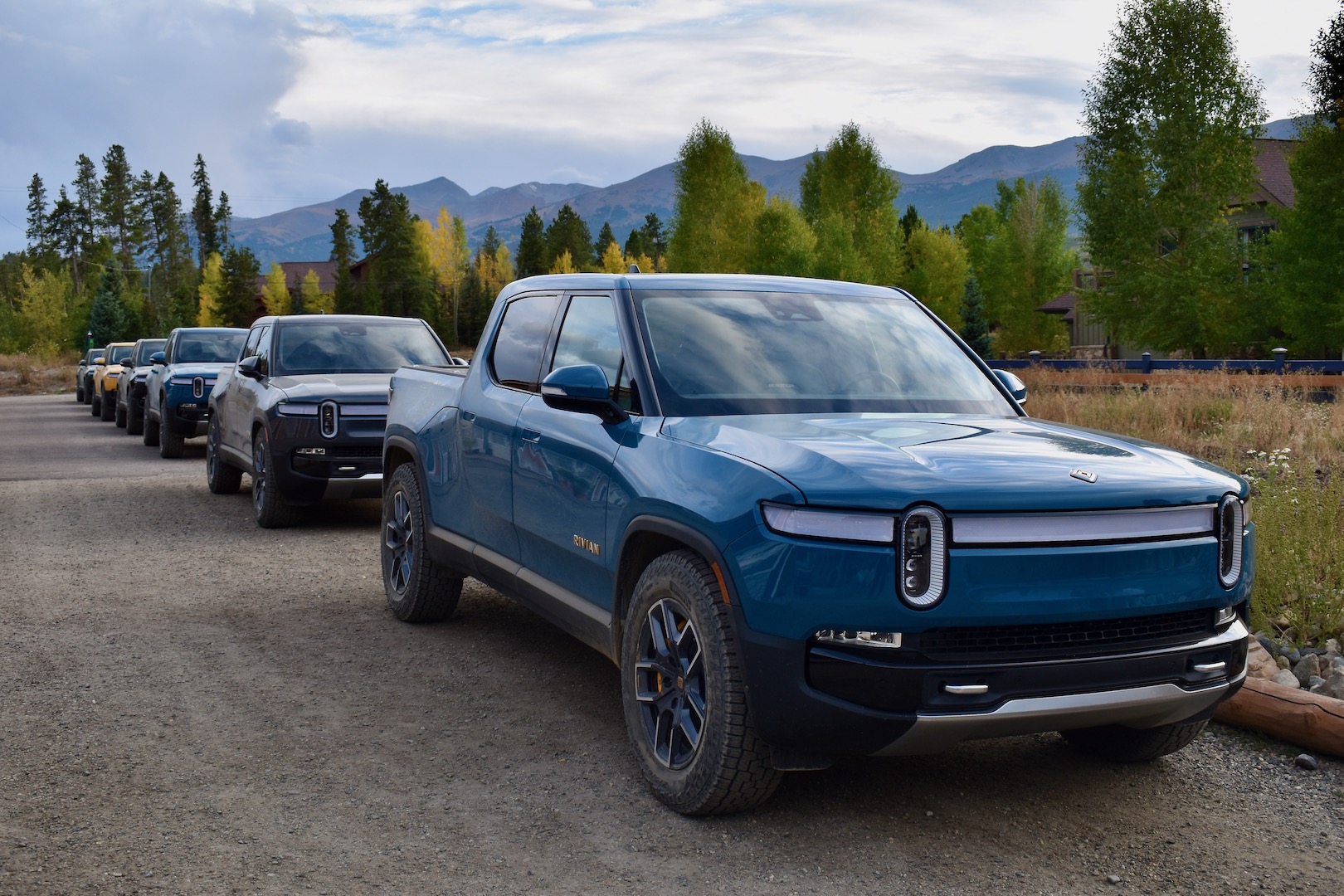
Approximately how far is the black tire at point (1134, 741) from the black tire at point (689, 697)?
5.01 ft

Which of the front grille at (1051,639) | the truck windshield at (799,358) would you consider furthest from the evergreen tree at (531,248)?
the front grille at (1051,639)

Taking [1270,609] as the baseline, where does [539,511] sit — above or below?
above

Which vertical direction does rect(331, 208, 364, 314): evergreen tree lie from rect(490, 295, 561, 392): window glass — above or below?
above

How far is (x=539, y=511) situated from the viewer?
539 cm

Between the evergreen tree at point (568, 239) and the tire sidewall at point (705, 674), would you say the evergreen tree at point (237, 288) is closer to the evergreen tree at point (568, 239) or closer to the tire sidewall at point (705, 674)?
the evergreen tree at point (568, 239)

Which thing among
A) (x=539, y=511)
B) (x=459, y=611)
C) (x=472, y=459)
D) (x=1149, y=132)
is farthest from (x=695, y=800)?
(x=1149, y=132)

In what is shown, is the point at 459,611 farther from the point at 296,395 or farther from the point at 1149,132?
the point at 1149,132

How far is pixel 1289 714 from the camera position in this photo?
201 inches

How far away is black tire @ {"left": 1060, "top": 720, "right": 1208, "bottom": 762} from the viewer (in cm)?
474

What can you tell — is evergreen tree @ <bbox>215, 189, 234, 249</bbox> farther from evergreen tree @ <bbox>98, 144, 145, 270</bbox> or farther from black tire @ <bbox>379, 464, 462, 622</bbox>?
black tire @ <bbox>379, 464, 462, 622</bbox>

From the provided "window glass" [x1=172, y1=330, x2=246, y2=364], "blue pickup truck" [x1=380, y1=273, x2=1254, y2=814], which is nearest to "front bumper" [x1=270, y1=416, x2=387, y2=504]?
"blue pickup truck" [x1=380, y1=273, x2=1254, y2=814]

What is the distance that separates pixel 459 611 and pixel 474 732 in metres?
2.43

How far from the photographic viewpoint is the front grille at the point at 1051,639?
12.3 ft

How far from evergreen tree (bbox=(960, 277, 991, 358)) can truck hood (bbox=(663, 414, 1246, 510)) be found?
204ft
